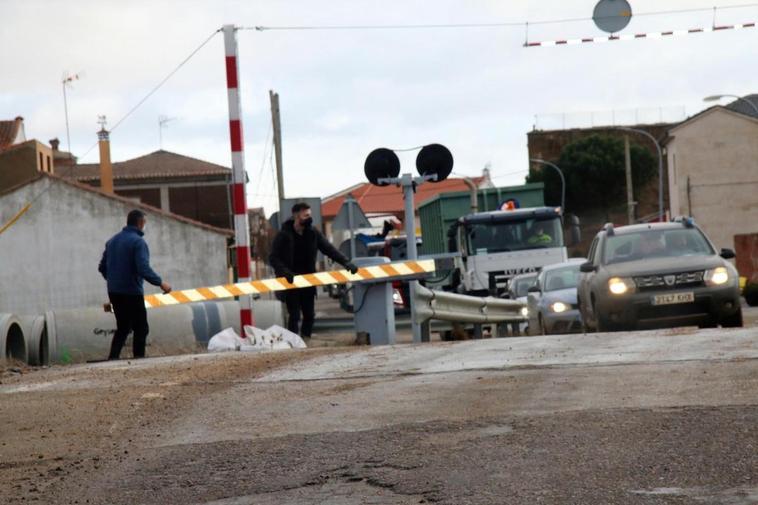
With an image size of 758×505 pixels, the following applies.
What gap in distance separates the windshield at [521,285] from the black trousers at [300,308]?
35.0 ft

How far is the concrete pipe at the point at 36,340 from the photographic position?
1902 centimetres

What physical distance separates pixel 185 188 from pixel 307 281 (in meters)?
80.7

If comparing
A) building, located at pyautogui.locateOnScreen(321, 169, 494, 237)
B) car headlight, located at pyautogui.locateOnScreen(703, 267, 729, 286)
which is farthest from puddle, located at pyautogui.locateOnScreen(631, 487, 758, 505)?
building, located at pyautogui.locateOnScreen(321, 169, 494, 237)

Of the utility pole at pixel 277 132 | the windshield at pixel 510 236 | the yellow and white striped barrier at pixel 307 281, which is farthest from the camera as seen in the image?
the utility pole at pixel 277 132

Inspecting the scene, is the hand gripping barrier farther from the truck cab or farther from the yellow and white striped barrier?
the truck cab

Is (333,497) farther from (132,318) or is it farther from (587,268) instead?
(587,268)

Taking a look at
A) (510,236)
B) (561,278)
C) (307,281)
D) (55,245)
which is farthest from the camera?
(55,245)

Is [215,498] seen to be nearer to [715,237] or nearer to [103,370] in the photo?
[103,370]

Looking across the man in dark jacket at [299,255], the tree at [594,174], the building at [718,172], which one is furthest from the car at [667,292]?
the tree at [594,174]

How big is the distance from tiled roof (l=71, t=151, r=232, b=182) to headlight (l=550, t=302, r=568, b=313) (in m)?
75.3

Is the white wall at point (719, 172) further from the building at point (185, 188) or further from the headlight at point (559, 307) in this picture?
the headlight at point (559, 307)

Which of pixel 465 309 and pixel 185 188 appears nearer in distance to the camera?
pixel 465 309

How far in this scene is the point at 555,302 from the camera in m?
23.8

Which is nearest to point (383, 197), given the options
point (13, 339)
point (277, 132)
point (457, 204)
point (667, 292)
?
point (277, 132)
